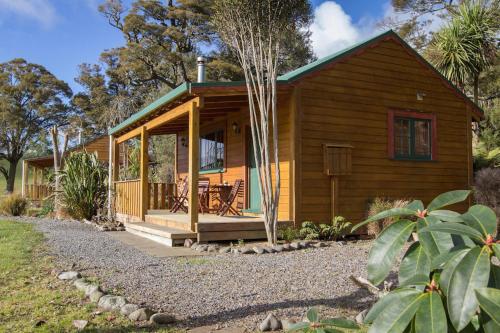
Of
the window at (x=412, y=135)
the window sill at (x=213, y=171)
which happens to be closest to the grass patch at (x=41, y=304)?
the window sill at (x=213, y=171)

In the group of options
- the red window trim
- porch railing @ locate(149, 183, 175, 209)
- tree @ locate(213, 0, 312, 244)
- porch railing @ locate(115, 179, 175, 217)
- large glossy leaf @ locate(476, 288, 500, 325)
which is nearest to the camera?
large glossy leaf @ locate(476, 288, 500, 325)

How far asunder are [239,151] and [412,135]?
3788mm

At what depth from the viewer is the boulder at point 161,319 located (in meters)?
3.56

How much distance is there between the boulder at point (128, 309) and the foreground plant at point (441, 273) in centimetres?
291

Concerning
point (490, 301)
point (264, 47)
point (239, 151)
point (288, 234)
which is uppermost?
point (264, 47)

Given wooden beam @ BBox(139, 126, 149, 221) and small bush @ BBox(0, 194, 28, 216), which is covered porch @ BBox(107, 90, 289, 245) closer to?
wooden beam @ BBox(139, 126, 149, 221)

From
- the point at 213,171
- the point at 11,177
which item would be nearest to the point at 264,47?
the point at 213,171

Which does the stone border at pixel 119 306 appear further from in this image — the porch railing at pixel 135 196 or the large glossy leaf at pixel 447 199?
the porch railing at pixel 135 196

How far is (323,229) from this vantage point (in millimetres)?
8570

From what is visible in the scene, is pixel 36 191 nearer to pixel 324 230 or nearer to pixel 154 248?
pixel 154 248

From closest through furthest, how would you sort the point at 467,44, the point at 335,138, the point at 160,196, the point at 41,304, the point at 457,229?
the point at 457,229 → the point at 41,304 → the point at 335,138 → the point at 467,44 → the point at 160,196

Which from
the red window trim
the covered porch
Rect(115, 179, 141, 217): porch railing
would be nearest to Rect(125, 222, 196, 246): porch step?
the covered porch

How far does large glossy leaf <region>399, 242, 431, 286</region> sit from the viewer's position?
3.92 feet

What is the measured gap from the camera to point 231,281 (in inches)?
199
